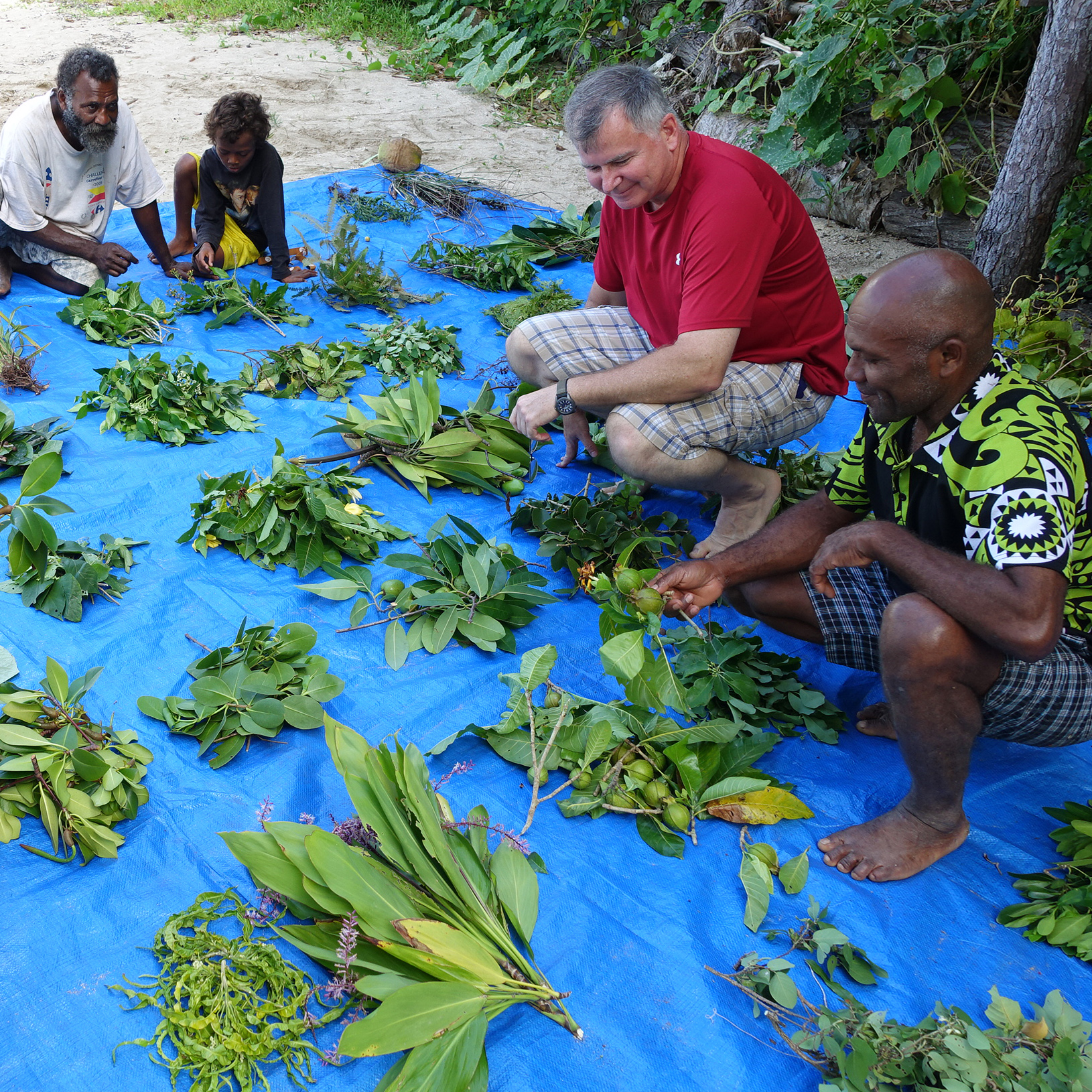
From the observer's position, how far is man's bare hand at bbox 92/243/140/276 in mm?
4102

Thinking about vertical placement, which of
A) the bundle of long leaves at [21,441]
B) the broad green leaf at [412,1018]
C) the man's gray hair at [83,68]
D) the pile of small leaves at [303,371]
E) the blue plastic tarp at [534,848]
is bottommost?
the blue plastic tarp at [534,848]

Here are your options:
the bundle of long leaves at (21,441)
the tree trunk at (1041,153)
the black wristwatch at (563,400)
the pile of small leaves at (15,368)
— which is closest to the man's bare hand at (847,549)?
the black wristwatch at (563,400)

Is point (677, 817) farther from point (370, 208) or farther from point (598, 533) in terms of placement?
point (370, 208)

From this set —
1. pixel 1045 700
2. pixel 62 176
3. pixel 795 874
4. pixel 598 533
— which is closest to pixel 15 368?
pixel 62 176

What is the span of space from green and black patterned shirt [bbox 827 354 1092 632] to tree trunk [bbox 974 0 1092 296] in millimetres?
2927

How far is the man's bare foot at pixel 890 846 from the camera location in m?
1.88

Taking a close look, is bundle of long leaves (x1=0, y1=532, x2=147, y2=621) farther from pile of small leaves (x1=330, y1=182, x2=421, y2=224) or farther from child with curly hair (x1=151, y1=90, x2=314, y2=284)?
pile of small leaves (x1=330, y1=182, x2=421, y2=224)

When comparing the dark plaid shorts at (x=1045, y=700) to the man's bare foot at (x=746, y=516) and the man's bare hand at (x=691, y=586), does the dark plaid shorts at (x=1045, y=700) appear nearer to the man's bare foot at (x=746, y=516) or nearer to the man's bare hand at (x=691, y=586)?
the man's bare hand at (x=691, y=586)

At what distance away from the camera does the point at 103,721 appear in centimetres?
210

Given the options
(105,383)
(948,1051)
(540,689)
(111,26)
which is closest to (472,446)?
(540,689)

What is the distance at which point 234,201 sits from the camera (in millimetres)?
4477

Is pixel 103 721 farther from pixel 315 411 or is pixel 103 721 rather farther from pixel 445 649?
pixel 315 411

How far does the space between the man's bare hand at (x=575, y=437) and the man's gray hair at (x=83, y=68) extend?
2.48 metres

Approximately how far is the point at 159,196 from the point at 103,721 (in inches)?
128
